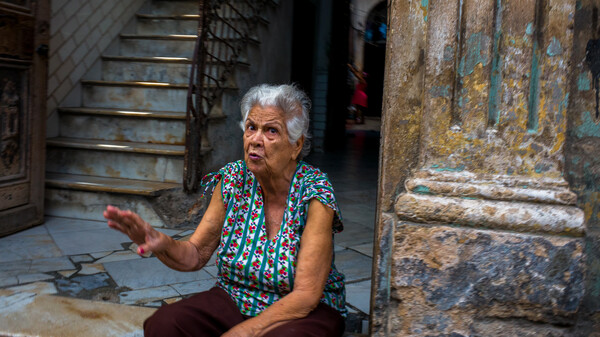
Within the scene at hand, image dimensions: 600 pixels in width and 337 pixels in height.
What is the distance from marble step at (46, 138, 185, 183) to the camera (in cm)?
486

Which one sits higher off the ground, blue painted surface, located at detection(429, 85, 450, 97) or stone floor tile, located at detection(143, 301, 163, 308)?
blue painted surface, located at detection(429, 85, 450, 97)

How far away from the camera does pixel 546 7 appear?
1862 millimetres

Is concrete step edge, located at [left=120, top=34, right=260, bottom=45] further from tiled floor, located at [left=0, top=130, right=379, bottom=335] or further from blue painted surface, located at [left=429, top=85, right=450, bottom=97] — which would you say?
blue painted surface, located at [left=429, top=85, right=450, bottom=97]

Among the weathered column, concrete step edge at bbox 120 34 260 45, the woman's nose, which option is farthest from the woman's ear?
concrete step edge at bbox 120 34 260 45

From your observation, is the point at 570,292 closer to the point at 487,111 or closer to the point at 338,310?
the point at 487,111

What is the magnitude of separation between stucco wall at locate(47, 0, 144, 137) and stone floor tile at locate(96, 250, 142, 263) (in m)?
2.08

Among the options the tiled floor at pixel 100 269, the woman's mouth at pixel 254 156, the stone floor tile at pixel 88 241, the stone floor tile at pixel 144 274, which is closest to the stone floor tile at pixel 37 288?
the tiled floor at pixel 100 269

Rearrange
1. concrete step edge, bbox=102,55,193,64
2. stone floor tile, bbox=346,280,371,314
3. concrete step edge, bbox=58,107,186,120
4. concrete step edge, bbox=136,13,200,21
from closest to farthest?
stone floor tile, bbox=346,280,371,314
concrete step edge, bbox=58,107,186,120
concrete step edge, bbox=102,55,193,64
concrete step edge, bbox=136,13,200,21

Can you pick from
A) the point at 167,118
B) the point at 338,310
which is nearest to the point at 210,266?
the point at 338,310

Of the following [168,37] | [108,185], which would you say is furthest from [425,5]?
[168,37]

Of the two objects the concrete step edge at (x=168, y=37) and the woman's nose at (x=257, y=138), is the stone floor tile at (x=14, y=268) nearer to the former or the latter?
the woman's nose at (x=257, y=138)

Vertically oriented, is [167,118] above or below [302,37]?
Answer: below

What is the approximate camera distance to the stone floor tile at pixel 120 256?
3.68 meters

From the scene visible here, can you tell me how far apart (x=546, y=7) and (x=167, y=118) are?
12.6 ft
